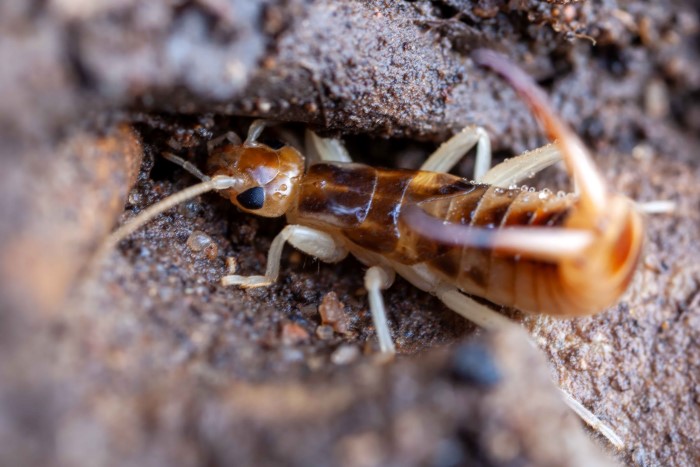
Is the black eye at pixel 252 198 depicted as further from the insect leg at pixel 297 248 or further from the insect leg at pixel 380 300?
the insect leg at pixel 380 300

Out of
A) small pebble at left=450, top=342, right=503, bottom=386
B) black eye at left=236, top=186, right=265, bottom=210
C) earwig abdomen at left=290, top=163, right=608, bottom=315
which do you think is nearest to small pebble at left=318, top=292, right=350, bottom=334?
earwig abdomen at left=290, top=163, right=608, bottom=315

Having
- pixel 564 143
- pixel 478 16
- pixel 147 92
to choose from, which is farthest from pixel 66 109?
pixel 478 16

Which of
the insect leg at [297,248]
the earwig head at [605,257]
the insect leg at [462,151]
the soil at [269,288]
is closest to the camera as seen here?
the soil at [269,288]

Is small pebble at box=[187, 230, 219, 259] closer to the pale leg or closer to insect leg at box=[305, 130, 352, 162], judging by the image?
insect leg at box=[305, 130, 352, 162]

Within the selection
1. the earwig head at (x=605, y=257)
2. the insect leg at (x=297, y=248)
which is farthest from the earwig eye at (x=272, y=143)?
the earwig head at (x=605, y=257)

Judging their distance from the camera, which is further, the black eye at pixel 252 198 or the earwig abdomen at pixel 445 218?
the black eye at pixel 252 198

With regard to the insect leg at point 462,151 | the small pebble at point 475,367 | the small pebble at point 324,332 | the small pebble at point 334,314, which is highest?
the small pebble at point 475,367

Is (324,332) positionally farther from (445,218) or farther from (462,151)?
(462,151)

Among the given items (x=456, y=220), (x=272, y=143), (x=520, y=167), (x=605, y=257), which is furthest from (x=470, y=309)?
(x=272, y=143)
